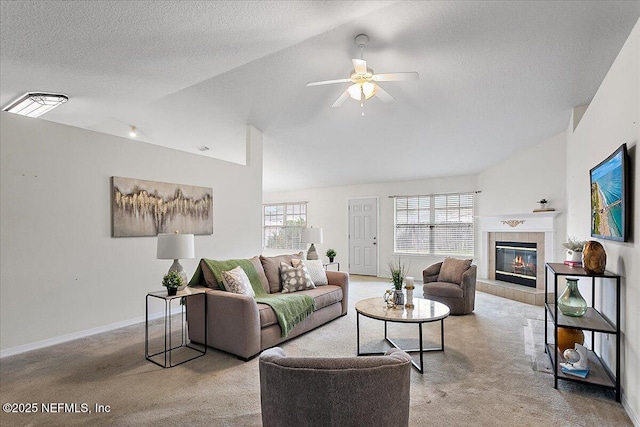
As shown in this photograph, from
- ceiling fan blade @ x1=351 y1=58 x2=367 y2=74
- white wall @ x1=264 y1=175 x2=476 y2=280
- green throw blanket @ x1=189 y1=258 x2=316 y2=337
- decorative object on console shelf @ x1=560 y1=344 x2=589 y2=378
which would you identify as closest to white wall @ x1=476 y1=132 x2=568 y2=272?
white wall @ x1=264 y1=175 x2=476 y2=280

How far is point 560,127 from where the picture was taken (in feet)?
16.8

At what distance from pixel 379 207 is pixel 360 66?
5333 millimetres

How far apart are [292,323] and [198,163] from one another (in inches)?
114

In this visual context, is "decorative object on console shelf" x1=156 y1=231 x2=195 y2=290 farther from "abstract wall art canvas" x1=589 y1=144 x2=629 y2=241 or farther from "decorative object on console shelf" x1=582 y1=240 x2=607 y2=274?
"abstract wall art canvas" x1=589 y1=144 x2=629 y2=241

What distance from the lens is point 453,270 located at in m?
5.00

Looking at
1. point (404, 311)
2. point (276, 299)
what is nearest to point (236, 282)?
point (276, 299)

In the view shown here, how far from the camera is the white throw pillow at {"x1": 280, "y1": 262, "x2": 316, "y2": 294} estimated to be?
4.25m

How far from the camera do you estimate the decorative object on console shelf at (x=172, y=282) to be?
3209 millimetres

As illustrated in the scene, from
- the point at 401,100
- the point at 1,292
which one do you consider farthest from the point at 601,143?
the point at 1,292

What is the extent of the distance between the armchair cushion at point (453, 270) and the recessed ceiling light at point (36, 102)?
539 cm

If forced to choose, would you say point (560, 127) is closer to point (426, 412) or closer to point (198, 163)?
point (426, 412)

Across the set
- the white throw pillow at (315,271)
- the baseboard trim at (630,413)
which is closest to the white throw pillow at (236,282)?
the white throw pillow at (315,271)

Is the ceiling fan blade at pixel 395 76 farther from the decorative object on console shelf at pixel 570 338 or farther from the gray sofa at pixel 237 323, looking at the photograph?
the decorative object on console shelf at pixel 570 338

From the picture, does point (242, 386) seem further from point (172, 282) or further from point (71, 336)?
point (71, 336)
